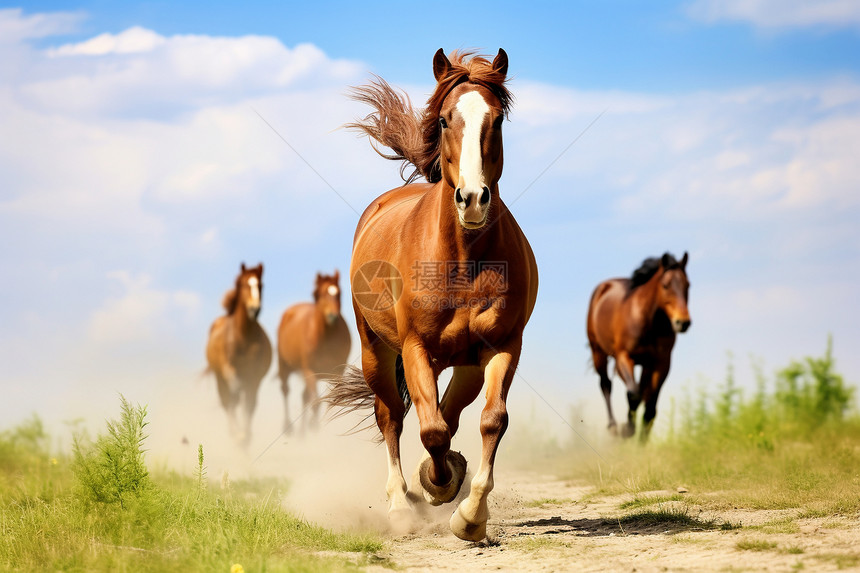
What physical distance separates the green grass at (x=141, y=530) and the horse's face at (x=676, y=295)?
284 inches

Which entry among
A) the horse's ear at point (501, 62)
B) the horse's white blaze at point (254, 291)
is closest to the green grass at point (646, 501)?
the horse's ear at point (501, 62)

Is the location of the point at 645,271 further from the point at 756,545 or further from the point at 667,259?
the point at 756,545

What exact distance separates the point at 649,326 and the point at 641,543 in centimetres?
762

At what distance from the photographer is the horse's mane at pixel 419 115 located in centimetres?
518

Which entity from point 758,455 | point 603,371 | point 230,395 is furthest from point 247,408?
point 758,455

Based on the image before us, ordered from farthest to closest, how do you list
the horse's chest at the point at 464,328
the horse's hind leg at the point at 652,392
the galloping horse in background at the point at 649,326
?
the horse's hind leg at the point at 652,392, the galloping horse in background at the point at 649,326, the horse's chest at the point at 464,328

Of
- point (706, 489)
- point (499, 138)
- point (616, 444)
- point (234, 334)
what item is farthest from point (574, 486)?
point (234, 334)

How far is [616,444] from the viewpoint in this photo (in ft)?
37.8

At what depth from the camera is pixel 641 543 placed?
16.1 feet

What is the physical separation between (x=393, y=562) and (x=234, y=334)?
11364 mm

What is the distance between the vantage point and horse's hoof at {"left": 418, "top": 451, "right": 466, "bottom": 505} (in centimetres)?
539

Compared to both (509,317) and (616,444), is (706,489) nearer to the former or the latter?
(509,317)

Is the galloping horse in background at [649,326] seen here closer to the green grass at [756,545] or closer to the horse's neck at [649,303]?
the horse's neck at [649,303]

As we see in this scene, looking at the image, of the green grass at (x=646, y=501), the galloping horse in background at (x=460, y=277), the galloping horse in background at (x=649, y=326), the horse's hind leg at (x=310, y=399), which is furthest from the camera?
the horse's hind leg at (x=310, y=399)
